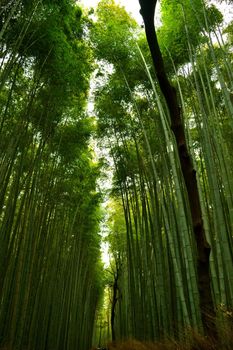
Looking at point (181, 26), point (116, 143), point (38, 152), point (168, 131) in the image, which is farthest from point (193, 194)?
point (116, 143)

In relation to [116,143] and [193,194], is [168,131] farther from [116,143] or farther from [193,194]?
[193,194]

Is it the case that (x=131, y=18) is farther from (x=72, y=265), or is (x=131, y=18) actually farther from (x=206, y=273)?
(x=72, y=265)

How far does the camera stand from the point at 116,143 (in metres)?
6.77

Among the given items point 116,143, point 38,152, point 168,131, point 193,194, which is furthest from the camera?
point 116,143

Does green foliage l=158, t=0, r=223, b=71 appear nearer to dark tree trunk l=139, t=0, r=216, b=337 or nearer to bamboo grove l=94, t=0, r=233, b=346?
bamboo grove l=94, t=0, r=233, b=346

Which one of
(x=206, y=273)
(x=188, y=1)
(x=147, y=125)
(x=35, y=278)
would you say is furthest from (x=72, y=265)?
(x=206, y=273)

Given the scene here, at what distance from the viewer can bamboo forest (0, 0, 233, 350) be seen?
12.8 feet

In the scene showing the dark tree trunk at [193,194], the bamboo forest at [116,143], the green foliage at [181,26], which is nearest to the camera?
the dark tree trunk at [193,194]

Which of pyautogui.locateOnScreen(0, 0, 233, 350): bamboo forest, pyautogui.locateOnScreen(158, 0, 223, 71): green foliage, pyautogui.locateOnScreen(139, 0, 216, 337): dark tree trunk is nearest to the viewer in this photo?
pyautogui.locateOnScreen(139, 0, 216, 337): dark tree trunk

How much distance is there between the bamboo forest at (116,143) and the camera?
3898 millimetres

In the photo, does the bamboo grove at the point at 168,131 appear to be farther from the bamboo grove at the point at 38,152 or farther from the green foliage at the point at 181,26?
the bamboo grove at the point at 38,152

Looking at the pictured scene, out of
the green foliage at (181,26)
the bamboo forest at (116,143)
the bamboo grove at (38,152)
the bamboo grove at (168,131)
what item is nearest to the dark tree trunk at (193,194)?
the bamboo forest at (116,143)

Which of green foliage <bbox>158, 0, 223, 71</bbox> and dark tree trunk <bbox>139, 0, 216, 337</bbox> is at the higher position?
green foliage <bbox>158, 0, 223, 71</bbox>

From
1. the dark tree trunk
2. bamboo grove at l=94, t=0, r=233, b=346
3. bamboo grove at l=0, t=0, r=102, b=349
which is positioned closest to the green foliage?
bamboo grove at l=94, t=0, r=233, b=346
